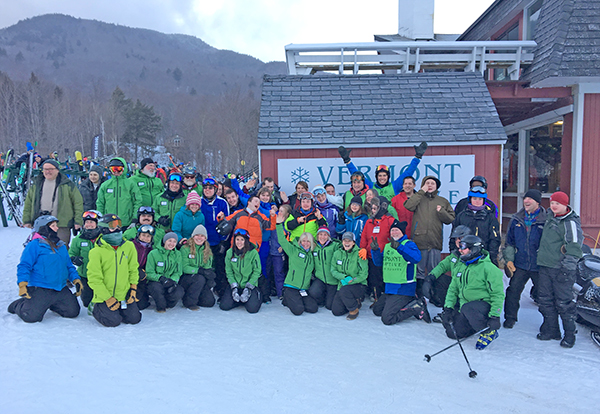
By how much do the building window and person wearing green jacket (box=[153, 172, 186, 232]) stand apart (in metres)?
9.12

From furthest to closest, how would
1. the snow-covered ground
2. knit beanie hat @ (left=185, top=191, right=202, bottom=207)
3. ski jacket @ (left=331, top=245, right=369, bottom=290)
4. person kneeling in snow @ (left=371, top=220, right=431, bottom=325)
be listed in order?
knit beanie hat @ (left=185, top=191, right=202, bottom=207)
ski jacket @ (left=331, top=245, right=369, bottom=290)
person kneeling in snow @ (left=371, top=220, right=431, bottom=325)
the snow-covered ground

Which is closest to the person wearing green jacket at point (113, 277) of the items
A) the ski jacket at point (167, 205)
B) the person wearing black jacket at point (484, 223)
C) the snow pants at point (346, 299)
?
the ski jacket at point (167, 205)

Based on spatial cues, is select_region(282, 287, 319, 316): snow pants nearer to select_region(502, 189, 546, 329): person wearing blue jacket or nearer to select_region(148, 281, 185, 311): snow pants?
select_region(148, 281, 185, 311): snow pants

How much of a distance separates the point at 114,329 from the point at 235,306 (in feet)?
4.91

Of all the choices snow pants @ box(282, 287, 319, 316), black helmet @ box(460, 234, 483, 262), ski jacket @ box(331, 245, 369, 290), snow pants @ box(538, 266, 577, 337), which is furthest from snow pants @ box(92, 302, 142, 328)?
snow pants @ box(538, 266, 577, 337)

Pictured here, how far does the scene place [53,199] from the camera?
5.71 m

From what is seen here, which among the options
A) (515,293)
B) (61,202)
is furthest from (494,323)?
(61,202)

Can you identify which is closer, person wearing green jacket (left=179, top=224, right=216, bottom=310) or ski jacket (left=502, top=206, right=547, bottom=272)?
ski jacket (left=502, top=206, right=547, bottom=272)

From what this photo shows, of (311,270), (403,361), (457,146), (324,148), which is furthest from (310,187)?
(403,361)

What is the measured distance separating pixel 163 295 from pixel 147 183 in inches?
73.9

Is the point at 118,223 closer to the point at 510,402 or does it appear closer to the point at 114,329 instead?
the point at 114,329

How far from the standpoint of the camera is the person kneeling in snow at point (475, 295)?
161 inches

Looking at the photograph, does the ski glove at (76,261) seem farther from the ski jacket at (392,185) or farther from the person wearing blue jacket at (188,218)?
the ski jacket at (392,185)

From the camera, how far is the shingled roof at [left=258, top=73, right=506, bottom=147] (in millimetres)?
7035
